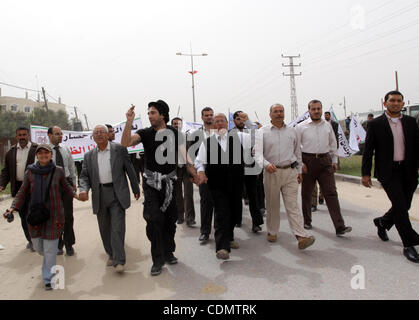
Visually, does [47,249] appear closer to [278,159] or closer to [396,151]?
[278,159]

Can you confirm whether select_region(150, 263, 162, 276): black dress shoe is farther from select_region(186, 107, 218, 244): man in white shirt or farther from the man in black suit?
the man in black suit

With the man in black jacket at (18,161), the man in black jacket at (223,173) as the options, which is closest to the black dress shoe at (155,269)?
the man in black jacket at (223,173)

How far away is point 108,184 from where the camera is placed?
435 cm

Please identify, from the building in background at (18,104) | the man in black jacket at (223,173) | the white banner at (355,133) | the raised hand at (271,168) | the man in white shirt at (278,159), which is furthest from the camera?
the building in background at (18,104)

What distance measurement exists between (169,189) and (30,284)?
189cm

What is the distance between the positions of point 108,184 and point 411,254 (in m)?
3.61

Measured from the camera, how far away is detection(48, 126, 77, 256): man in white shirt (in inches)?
197

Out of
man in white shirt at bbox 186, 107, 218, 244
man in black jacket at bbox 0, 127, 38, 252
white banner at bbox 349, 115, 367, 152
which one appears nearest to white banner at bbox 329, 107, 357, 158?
white banner at bbox 349, 115, 367, 152

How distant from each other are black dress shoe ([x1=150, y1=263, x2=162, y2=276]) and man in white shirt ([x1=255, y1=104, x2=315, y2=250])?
5.73 feet

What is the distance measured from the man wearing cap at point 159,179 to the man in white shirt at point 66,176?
1.38m

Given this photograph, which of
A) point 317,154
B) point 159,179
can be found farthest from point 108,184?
point 317,154

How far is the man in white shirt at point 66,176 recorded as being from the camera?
197 inches

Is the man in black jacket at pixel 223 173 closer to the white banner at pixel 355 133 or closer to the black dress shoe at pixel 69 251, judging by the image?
the black dress shoe at pixel 69 251

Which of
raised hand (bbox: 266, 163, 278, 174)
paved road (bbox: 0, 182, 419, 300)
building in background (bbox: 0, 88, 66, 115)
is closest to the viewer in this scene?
paved road (bbox: 0, 182, 419, 300)
